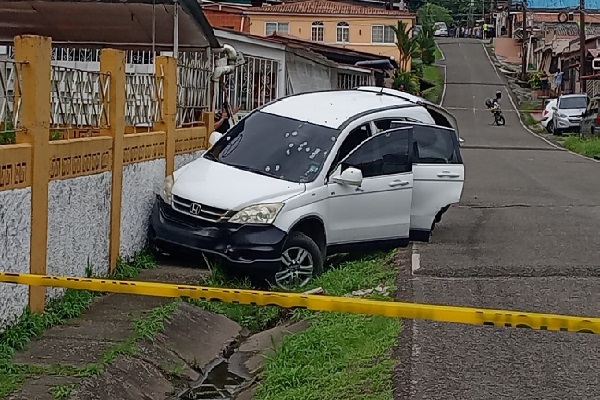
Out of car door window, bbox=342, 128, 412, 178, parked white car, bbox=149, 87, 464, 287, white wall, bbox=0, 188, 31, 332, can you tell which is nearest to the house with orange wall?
parked white car, bbox=149, 87, 464, 287

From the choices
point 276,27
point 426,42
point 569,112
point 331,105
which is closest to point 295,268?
point 331,105

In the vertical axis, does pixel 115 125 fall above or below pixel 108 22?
below

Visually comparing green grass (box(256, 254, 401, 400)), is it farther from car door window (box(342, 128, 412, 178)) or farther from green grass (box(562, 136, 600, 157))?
green grass (box(562, 136, 600, 157))

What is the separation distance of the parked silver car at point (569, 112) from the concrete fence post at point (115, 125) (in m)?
31.3

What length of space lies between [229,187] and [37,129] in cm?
261

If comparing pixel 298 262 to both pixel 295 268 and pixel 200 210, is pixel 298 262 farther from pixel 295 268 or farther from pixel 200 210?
pixel 200 210

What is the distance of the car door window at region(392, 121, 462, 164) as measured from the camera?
1160 centimetres

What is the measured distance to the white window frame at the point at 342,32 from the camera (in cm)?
5845

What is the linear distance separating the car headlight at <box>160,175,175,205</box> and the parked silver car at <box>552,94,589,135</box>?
100 ft

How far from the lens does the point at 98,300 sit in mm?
9094

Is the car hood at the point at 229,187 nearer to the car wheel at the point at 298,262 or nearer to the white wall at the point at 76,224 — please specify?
the car wheel at the point at 298,262

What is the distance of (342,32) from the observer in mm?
58656

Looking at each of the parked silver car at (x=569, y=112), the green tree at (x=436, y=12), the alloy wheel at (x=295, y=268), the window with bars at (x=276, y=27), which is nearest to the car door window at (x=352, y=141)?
the alloy wheel at (x=295, y=268)

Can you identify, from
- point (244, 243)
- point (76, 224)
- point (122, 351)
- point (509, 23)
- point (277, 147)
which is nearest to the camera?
point (122, 351)
